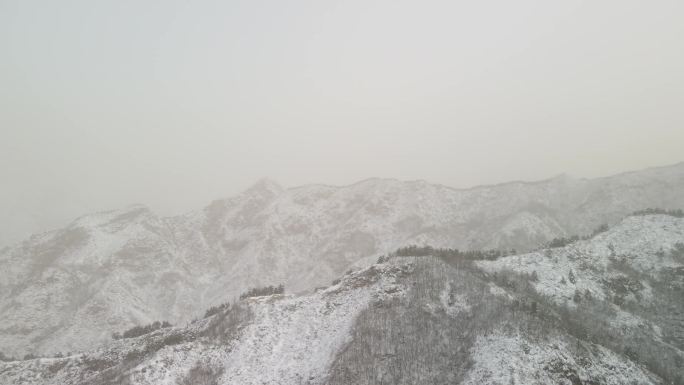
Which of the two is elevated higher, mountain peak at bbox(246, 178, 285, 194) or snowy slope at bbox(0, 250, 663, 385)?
mountain peak at bbox(246, 178, 285, 194)

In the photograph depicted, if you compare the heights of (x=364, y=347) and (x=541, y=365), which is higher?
(x=541, y=365)

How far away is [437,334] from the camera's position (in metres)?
24.0

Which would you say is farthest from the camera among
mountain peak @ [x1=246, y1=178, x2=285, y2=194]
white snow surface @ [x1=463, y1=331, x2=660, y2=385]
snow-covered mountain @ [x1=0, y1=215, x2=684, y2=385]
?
mountain peak @ [x1=246, y1=178, x2=285, y2=194]

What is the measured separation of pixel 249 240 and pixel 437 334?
179ft

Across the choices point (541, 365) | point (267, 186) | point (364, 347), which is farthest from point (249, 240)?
point (541, 365)

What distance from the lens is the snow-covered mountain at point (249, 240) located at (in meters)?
52.2

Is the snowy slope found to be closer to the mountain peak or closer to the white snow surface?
the white snow surface

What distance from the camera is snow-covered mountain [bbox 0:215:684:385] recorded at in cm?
2070

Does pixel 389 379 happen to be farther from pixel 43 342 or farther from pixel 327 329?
pixel 43 342

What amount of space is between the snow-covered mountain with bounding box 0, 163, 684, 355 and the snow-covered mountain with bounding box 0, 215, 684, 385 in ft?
85.8

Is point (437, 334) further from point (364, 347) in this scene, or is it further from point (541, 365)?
point (541, 365)

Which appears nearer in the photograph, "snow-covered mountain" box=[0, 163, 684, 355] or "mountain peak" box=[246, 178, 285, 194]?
"snow-covered mountain" box=[0, 163, 684, 355]

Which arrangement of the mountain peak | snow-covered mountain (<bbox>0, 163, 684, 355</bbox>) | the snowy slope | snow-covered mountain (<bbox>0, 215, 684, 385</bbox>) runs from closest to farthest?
1. the snowy slope
2. snow-covered mountain (<bbox>0, 215, 684, 385</bbox>)
3. snow-covered mountain (<bbox>0, 163, 684, 355</bbox>)
4. the mountain peak

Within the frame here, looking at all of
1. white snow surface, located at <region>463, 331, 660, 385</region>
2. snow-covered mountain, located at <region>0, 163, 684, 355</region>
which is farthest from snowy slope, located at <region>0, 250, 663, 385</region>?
snow-covered mountain, located at <region>0, 163, 684, 355</region>
